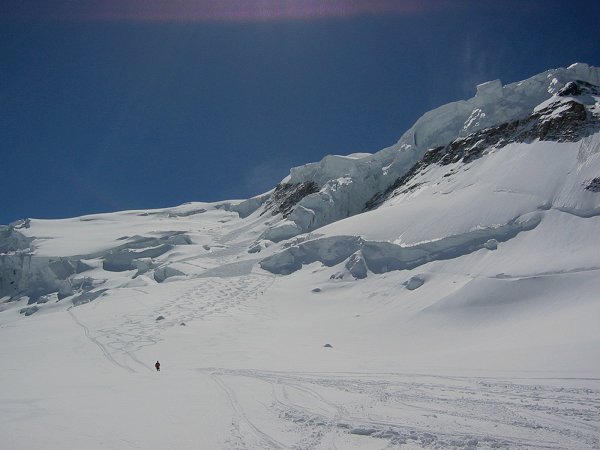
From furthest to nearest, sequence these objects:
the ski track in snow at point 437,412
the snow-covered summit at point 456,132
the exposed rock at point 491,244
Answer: the snow-covered summit at point 456,132
the exposed rock at point 491,244
the ski track in snow at point 437,412

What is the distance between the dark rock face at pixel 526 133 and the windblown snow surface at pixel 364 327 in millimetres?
692

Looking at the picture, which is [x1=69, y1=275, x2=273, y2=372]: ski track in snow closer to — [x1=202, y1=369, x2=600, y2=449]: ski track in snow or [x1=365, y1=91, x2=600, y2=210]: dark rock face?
[x1=202, y1=369, x2=600, y2=449]: ski track in snow

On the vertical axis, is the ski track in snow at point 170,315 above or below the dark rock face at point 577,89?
below

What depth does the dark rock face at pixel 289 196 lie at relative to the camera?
73.3m

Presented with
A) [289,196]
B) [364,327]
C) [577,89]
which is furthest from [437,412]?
[289,196]

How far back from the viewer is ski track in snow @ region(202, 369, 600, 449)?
→ 24.8 feet

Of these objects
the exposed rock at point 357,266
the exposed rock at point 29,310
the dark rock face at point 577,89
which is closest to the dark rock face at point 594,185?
the exposed rock at point 357,266

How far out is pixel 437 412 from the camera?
9.10 meters

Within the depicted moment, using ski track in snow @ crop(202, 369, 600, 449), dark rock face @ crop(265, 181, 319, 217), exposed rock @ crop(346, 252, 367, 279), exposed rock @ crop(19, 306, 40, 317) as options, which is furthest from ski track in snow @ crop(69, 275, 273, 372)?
dark rock face @ crop(265, 181, 319, 217)

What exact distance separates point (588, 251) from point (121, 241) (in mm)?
61696

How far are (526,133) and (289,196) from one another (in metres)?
43.5

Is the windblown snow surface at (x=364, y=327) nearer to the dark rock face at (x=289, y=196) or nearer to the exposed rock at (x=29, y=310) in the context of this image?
the exposed rock at (x=29, y=310)

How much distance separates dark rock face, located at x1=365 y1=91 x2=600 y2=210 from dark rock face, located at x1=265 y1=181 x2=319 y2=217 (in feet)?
56.7

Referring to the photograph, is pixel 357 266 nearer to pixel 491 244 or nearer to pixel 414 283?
pixel 414 283
